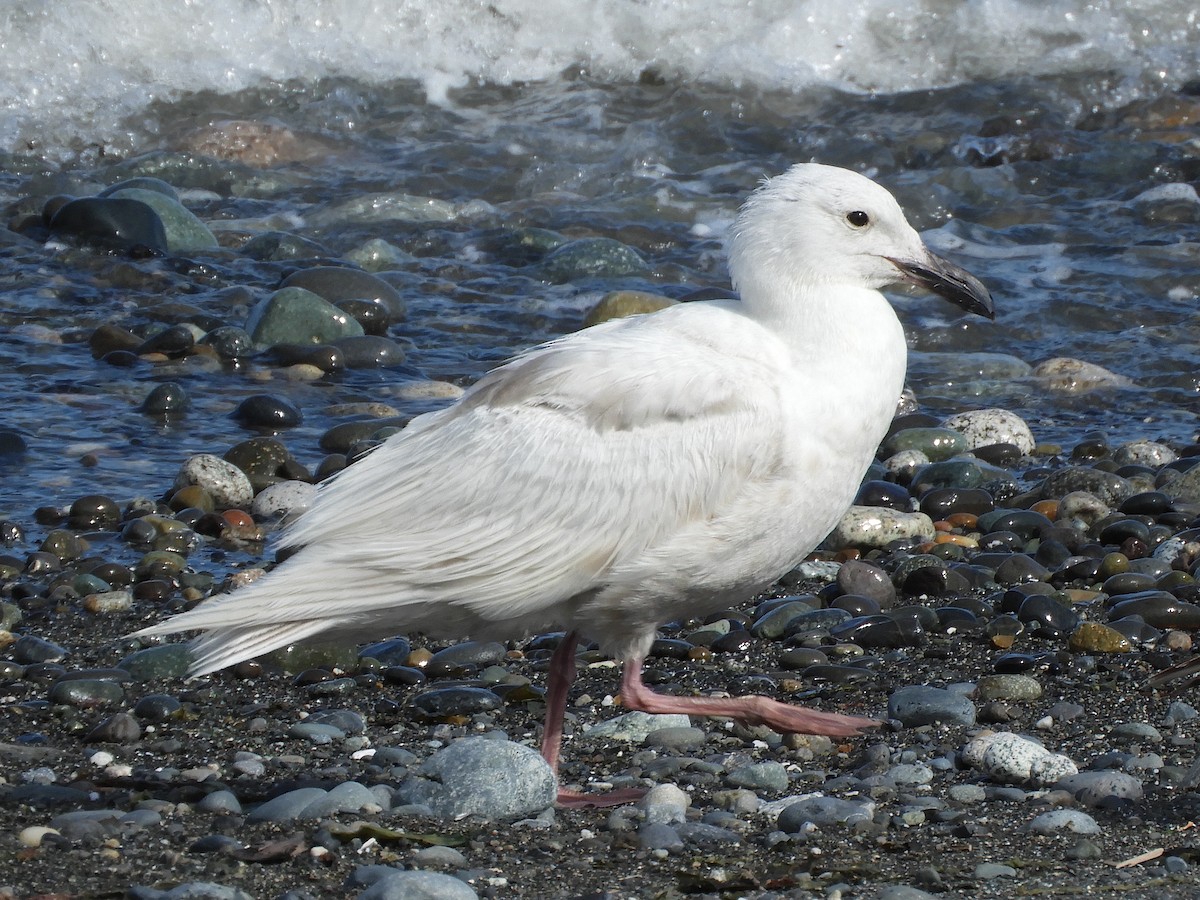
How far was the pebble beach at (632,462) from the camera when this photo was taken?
4059mm

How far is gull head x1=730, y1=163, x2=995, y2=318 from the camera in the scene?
4859mm

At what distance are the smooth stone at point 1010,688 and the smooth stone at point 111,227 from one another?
7.10 metres

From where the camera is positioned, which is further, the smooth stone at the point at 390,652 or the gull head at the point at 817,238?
the smooth stone at the point at 390,652

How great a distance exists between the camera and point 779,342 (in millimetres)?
4750

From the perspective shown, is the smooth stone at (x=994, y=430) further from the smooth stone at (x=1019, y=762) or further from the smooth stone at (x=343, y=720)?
the smooth stone at (x=343, y=720)

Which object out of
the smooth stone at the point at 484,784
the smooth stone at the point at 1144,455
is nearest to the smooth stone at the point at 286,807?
the smooth stone at the point at 484,784

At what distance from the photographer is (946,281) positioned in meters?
5.11

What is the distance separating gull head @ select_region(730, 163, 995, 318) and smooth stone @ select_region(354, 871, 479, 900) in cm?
209

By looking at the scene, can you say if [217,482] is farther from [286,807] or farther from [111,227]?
[111,227]

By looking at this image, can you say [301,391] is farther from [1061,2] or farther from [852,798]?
[1061,2]

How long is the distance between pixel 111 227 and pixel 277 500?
4.31m

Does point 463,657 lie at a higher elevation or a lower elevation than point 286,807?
lower

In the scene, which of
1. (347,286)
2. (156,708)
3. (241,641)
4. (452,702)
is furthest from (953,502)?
(347,286)

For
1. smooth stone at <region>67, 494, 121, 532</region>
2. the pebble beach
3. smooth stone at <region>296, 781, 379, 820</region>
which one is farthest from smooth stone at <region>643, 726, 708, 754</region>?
smooth stone at <region>67, 494, 121, 532</region>
